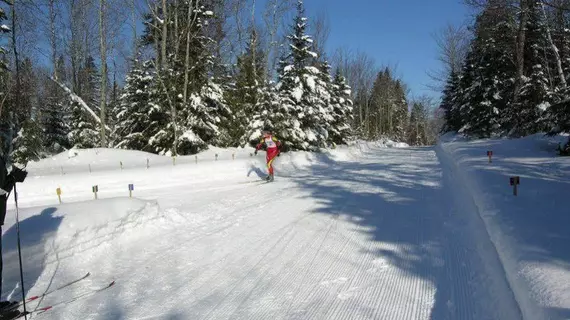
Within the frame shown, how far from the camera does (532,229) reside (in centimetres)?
569

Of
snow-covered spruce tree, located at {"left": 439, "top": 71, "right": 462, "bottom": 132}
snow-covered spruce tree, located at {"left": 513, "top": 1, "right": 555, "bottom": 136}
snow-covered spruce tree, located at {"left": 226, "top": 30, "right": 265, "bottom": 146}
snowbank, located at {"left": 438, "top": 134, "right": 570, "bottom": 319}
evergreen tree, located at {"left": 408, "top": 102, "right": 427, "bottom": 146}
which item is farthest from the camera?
evergreen tree, located at {"left": 408, "top": 102, "right": 427, "bottom": 146}

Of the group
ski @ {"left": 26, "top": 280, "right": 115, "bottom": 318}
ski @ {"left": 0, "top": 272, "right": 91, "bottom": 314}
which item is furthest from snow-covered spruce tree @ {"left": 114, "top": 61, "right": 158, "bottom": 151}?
ski @ {"left": 26, "top": 280, "right": 115, "bottom": 318}

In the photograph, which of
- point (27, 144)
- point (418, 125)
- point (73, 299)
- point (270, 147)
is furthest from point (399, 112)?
point (73, 299)

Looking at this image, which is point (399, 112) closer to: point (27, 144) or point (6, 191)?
point (27, 144)

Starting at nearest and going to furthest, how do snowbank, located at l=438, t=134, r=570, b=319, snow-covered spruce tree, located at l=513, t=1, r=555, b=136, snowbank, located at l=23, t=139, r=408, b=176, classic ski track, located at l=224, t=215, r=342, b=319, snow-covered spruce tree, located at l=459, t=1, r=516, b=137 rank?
snowbank, located at l=438, t=134, r=570, b=319 → classic ski track, located at l=224, t=215, r=342, b=319 → snowbank, located at l=23, t=139, r=408, b=176 → snow-covered spruce tree, located at l=513, t=1, r=555, b=136 → snow-covered spruce tree, located at l=459, t=1, r=516, b=137

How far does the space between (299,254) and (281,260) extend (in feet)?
1.20

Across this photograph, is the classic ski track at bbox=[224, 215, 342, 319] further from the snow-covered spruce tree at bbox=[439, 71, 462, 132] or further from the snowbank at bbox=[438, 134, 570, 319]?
the snow-covered spruce tree at bbox=[439, 71, 462, 132]

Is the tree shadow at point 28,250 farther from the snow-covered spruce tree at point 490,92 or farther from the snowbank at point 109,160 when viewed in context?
the snow-covered spruce tree at point 490,92

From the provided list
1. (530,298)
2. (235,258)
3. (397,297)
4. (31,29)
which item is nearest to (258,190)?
(235,258)

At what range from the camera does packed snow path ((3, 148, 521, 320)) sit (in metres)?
4.29

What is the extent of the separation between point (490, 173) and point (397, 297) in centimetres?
880

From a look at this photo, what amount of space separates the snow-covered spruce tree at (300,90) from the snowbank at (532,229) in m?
12.4

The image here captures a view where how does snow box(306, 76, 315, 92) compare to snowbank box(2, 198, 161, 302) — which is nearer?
snowbank box(2, 198, 161, 302)

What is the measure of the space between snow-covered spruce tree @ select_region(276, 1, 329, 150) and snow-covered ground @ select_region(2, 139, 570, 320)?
1305 centimetres
